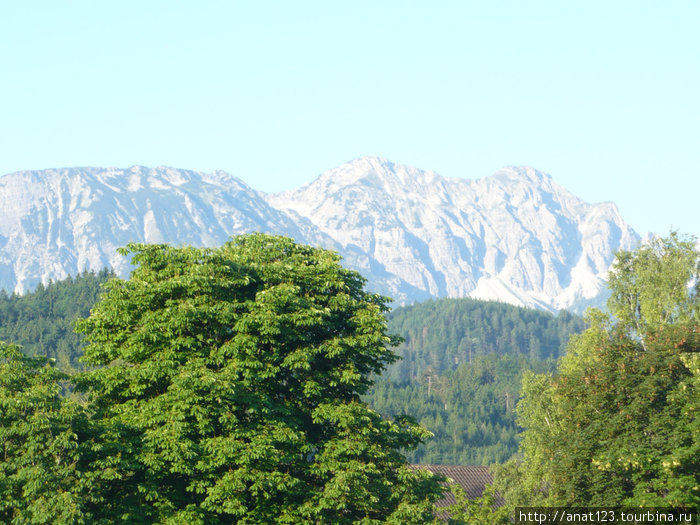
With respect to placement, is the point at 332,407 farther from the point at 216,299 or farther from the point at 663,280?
the point at 663,280

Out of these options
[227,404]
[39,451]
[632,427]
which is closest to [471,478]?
[632,427]

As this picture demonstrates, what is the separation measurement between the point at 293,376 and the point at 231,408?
4043mm

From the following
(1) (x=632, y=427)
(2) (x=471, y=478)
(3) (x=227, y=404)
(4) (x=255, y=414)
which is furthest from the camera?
(2) (x=471, y=478)

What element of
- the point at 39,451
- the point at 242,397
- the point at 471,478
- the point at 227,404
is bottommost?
the point at 471,478

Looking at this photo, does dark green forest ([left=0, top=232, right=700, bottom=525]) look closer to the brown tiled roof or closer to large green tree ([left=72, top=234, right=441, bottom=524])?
large green tree ([left=72, top=234, right=441, bottom=524])

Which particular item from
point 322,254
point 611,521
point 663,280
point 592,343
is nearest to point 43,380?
point 322,254

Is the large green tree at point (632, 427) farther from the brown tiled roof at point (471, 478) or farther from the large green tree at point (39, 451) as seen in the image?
the brown tiled roof at point (471, 478)

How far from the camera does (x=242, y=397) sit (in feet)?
120

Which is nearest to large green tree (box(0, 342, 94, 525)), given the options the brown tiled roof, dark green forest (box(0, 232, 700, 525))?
dark green forest (box(0, 232, 700, 525))

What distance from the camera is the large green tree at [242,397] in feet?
115

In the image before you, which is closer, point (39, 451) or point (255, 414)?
point (39, 451)

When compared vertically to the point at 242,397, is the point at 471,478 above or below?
below

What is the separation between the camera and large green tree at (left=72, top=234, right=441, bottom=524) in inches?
1377

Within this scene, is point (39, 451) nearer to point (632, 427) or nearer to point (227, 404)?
point (227, 404)
